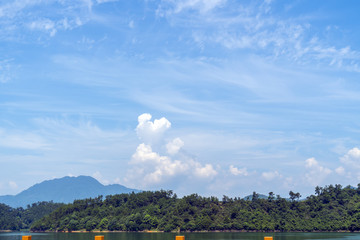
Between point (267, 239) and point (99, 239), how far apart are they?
33.8 ft

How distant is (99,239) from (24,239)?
4.96m

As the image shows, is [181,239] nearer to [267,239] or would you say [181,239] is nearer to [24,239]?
[267,239]

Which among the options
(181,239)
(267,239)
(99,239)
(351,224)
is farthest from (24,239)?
(351,224)

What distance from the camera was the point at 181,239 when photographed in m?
24.7

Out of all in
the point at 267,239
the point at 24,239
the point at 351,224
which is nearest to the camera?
the point at 267,239

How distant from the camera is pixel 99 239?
25.6 m

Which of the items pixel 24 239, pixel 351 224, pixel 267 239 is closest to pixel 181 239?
pixel 267 239

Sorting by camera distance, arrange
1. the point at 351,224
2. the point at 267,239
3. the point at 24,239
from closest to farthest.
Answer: the point at 267,239, the point at 24,239, the point at 351,224

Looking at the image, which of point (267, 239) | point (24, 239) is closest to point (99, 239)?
point (24, 239)

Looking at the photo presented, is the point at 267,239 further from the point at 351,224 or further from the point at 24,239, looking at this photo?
the point at 351,224

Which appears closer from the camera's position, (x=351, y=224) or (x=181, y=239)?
(x=181, y=239)

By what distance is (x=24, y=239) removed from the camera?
26.2 metres

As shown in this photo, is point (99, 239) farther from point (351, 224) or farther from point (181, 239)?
point (351, 224)

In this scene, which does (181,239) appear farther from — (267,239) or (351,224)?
(351,224)
